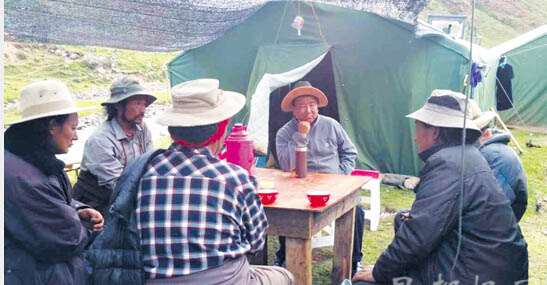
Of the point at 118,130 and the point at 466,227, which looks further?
the point at 118,130

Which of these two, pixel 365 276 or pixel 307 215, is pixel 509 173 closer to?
pixel 365 276

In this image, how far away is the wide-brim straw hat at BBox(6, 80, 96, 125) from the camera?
2.45 meters

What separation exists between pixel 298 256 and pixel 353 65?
4.17 meters

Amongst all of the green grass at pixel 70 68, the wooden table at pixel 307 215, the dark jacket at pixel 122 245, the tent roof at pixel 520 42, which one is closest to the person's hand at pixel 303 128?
the wooden table at pixel 307 215

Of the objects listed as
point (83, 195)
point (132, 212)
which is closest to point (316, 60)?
point (83, 195)

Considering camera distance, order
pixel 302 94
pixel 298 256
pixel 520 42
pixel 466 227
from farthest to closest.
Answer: pixel 520 42, pixel 302 94, pixel 298 256, pixel 466 227

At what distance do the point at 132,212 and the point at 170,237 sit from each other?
7.4 inches

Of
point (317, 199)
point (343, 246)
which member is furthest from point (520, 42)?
point (317, 199)

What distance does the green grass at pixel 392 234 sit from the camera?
→ 14.1ft

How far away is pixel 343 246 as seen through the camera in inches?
146

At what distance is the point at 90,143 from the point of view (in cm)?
379

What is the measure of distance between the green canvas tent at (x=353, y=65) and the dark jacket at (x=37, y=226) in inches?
152

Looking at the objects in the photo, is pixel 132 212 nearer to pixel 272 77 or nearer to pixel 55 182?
pixel 55 182

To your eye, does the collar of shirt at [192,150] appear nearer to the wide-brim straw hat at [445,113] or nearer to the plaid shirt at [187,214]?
Result: the plaid shirt at [187,214]
